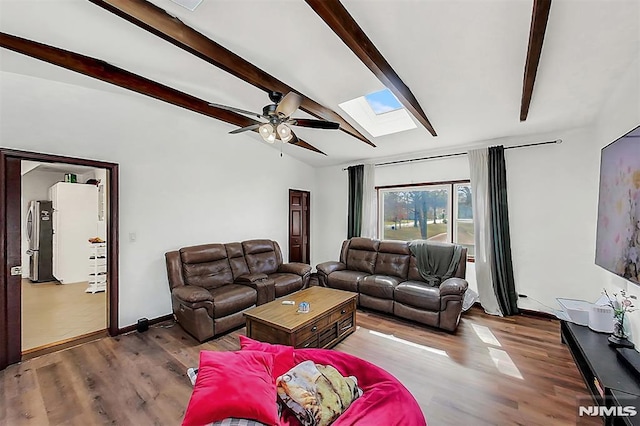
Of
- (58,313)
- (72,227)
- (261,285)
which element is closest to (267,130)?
(261,285)

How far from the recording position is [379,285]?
395 cm

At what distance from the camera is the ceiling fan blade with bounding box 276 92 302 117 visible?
7.75 feet

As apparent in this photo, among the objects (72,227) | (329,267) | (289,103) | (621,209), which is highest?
(289,103)

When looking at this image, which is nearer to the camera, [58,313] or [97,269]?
[58,313]

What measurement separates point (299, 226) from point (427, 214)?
2.69 m

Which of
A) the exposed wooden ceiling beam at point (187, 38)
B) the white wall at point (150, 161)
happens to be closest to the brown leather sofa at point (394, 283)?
the white wall at point (150, 161)

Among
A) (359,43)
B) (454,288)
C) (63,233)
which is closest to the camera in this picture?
(359,43)

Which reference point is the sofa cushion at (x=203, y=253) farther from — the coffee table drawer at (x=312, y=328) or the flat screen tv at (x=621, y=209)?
the flat screen tv at (x=621, y=209)

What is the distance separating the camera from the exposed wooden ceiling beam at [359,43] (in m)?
1.83

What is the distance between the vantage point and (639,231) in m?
1.94

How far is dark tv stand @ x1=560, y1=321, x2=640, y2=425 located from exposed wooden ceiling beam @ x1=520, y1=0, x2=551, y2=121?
2.23 meters

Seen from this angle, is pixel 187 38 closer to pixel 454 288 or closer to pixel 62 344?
pixel 62 344

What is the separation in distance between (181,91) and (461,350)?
4.41 m

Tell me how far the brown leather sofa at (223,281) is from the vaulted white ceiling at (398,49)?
Result: 219 cm
